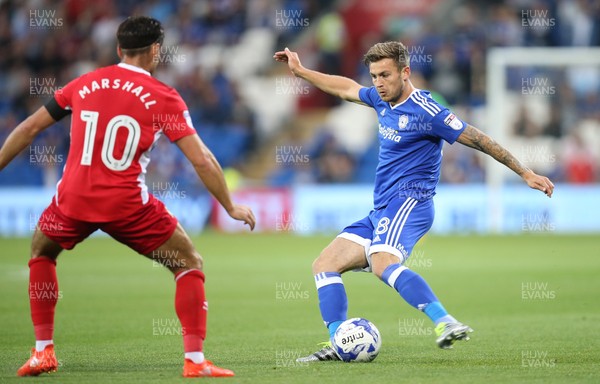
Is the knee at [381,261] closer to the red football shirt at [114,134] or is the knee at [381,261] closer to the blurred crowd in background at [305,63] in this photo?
the red football shirt at [114,134]

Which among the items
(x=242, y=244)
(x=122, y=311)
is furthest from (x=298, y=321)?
(x=242, y=244)

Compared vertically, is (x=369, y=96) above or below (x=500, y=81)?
below

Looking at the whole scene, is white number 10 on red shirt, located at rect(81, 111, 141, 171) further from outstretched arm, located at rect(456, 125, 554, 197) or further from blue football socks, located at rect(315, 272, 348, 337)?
outstretched arm, located at rect(456, 125, 554, 197)

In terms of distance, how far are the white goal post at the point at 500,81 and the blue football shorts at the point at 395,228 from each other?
52.0 ft

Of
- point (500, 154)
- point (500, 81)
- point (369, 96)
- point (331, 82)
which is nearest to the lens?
point (500, 154)

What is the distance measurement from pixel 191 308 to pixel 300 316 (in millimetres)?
4464

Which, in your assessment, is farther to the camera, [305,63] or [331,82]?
[305,63]

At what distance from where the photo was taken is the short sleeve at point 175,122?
663cm

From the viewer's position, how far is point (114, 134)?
21.9 feet

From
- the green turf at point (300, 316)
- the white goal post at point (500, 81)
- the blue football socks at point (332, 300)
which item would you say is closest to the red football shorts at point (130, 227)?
the green turf at point (300, 316)

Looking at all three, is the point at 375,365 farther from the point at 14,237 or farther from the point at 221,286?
the point at 14,237

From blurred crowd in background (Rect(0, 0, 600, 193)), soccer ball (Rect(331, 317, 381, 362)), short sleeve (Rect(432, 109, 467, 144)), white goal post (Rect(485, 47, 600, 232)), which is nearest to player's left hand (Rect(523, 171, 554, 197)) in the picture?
short sleeve (Rect(432, 109, 467, 144))

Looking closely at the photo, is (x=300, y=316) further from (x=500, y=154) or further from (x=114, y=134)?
(x=114, y=134)

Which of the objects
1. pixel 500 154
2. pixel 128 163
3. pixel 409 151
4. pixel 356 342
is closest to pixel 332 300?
pixel 356 342
